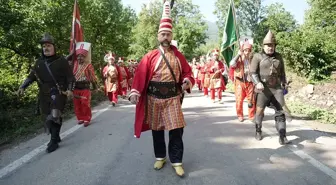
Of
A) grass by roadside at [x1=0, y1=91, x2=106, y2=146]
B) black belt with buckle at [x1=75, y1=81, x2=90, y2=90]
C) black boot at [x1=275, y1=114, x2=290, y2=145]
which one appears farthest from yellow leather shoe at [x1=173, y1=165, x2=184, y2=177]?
black belt with buckle at [x1=75, y1=81, x2=90, y2=90]

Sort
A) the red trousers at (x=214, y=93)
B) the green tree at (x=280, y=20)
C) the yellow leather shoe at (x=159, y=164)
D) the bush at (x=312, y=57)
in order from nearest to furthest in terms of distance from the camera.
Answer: the yellow leather shoe at (x=159, y=164) → the red trousers at (x=214, y=93) → the bush at (x=312, y=57) → the green tree at (x=280, y=20)

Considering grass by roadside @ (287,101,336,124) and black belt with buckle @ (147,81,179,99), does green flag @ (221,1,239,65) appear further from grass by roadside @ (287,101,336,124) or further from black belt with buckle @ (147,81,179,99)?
black belt with buckle @ (147,81,179,99)

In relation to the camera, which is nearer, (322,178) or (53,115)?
(322,178)

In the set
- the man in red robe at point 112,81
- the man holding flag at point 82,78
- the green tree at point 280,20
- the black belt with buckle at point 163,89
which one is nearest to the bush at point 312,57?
the man in red robe at point 112,81

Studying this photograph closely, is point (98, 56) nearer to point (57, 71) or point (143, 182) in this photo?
point (57, 71)

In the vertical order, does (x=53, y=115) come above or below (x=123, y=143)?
above

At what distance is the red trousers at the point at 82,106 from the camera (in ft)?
24.1

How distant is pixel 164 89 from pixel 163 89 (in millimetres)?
13

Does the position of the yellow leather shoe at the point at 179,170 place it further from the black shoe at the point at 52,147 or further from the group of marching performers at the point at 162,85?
the black shoe at the point at 52,147

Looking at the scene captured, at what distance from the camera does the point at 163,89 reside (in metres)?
3.99

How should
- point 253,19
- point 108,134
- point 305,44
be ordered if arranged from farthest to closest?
point 253,19 → point 305,44 → point 108,134

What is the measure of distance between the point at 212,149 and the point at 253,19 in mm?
48107

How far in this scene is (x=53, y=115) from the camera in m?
5.18

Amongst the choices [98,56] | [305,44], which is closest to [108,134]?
[305,44]
